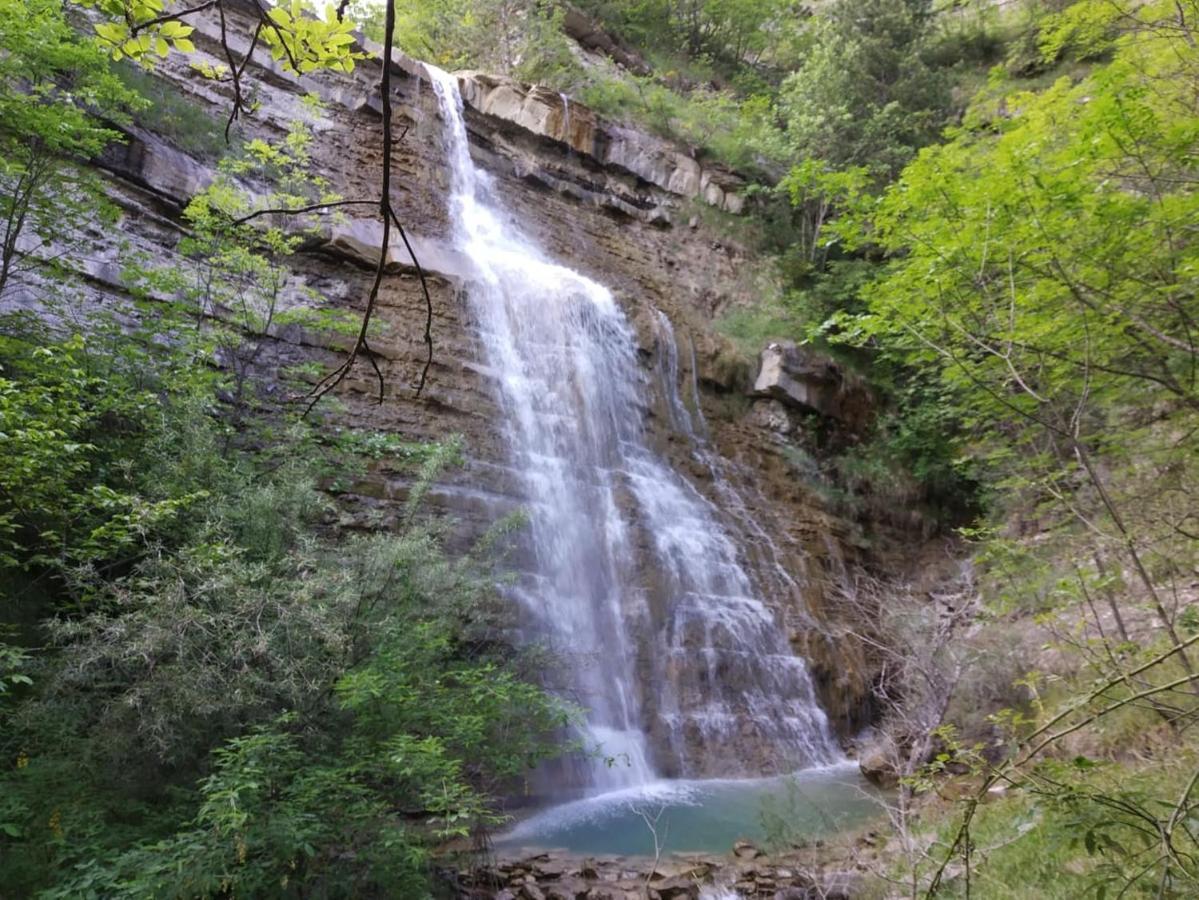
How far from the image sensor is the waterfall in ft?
28.3

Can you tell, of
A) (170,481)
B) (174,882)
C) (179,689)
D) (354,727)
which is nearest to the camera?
(174,882)

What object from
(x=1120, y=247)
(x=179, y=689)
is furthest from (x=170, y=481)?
(x=1120, y=247)

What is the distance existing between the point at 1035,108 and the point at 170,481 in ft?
25.9

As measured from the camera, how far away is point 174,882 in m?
3.21

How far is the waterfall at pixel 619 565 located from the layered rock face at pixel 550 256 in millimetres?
161

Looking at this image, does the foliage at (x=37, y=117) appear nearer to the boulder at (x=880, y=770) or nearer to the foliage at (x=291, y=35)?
the foliage at (x=291, y=35)

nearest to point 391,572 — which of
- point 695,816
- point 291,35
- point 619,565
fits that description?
point 291,35

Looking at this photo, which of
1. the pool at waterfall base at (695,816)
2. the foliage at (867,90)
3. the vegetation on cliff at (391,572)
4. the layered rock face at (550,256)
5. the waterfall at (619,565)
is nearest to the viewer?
the vegetation on cliff at (391,572)

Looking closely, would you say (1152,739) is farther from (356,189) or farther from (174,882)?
(356,189)

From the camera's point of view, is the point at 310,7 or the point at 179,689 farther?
the point at 179,689

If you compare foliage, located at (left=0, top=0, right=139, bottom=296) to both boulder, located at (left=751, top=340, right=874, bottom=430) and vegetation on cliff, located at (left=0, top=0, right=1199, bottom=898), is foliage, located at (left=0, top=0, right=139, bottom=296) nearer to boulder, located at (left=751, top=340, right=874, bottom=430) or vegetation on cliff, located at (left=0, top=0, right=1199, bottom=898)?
vegetation on cliff, located at (left=0, top=0, right=1199, bottom=898)

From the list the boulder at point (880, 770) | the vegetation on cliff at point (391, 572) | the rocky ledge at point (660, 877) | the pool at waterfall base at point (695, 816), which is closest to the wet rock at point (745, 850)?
the rocky ledge at point (660, 877)

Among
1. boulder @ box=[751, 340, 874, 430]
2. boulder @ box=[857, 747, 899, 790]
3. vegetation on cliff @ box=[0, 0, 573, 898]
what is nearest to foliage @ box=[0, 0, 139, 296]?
vegetation on cliff @ box=[0, 0, 573, 898]

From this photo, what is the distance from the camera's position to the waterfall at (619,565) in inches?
339
